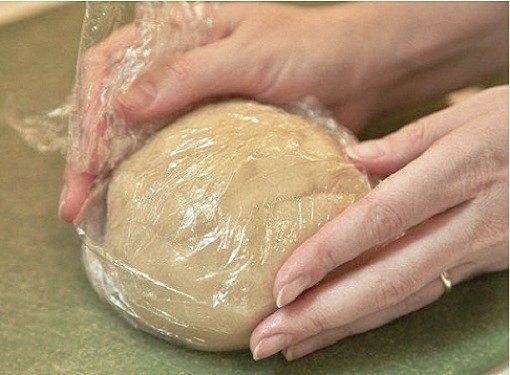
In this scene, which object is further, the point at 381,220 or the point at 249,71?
the point at 249,71

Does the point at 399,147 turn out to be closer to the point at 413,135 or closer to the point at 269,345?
the point at 413,135

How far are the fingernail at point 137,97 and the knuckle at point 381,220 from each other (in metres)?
0.25

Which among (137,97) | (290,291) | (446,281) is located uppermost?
(137,97)

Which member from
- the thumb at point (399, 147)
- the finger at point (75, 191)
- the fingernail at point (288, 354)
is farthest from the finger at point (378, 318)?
the finger at point (75, 191)

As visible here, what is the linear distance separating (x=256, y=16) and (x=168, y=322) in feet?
1.37

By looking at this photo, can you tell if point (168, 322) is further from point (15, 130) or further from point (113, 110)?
point (15, 130)

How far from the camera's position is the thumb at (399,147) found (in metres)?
0.82

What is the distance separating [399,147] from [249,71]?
0.20 metres

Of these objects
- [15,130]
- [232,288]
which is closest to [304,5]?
[15,130]

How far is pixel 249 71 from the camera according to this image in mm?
900

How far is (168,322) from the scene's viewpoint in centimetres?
75

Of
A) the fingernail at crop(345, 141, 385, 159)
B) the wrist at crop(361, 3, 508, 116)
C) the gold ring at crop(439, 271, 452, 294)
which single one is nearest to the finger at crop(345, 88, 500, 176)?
the fingernail at crop(345, 141, 385, 159)

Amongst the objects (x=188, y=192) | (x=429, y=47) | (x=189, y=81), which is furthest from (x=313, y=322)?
(x=429, y=47)

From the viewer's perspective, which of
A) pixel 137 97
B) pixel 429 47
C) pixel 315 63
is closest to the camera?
pixel 137 97
